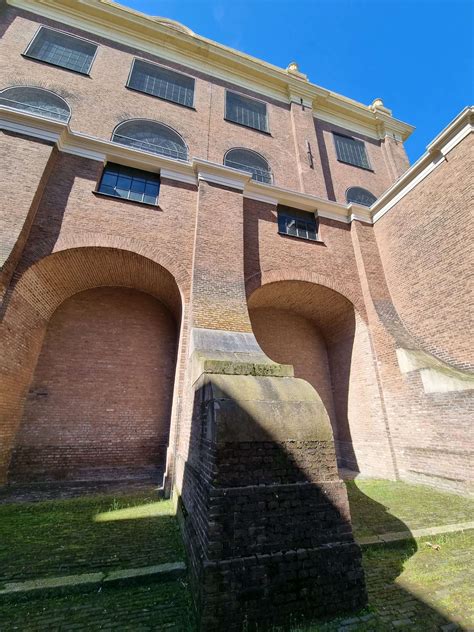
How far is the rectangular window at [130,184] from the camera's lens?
796 centimetres

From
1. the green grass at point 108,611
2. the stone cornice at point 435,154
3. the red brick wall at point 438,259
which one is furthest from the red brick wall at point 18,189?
the stone cornice at point 435,154

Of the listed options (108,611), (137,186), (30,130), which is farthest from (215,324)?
(30,130)

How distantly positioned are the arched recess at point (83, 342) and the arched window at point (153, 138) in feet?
20.3

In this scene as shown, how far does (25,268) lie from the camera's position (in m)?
6.21

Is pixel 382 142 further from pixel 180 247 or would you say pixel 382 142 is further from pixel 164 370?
pixel 164 370

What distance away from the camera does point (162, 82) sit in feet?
41.7

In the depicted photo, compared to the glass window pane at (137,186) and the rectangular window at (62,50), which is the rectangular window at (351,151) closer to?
the glass window pane at (137,186)

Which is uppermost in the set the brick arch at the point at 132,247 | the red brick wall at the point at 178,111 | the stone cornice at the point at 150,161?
Answer: the red brick wall at the point at 178,111

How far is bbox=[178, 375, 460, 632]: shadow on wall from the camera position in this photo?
2.39 m

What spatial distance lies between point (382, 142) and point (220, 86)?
9.36 m

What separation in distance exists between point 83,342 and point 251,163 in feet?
33.2

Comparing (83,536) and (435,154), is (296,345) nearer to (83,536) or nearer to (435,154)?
(435,154)

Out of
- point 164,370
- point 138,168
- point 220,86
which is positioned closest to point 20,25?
point 220,86

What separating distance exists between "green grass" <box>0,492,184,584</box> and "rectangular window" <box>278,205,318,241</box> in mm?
8296
